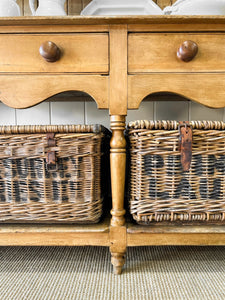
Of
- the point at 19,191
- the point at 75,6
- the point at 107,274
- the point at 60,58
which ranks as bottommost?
the point at 107,274

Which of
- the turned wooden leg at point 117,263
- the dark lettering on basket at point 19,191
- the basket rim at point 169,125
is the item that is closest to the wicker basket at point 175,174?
the basket rim at point 169,125

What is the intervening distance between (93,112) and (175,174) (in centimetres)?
61

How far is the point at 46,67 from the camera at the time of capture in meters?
0.63

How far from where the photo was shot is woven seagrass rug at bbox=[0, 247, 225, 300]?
1.88 ft

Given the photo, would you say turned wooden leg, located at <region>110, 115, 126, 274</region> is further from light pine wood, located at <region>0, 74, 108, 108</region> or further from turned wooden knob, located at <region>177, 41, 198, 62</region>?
turned wooden knob, located at <region>177, 41, 198, 62</region>

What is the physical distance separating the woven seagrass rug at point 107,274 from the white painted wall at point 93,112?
0.61 meters

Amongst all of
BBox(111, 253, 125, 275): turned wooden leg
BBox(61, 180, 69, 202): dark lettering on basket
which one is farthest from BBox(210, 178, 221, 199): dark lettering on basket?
BBox(61, 180, 69, 202): dark lettering on basket

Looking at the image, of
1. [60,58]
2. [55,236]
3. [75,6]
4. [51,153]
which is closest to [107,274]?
[55,236]

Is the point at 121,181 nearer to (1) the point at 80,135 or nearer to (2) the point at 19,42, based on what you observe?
(1) the point at 80,135

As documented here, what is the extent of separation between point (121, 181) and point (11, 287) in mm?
431

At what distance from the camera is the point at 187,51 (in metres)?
0.59

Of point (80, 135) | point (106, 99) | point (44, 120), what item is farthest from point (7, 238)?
point (44, 120)

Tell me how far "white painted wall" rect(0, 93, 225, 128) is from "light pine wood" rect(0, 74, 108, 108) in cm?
45

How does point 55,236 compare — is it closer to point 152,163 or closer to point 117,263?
point 117,263
